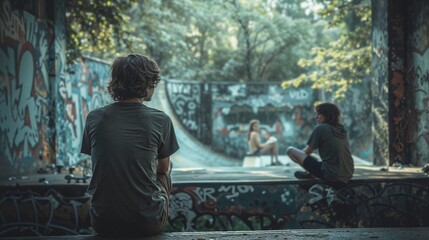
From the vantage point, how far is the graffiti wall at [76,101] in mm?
10664

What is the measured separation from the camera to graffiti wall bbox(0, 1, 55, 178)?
7.81 meters

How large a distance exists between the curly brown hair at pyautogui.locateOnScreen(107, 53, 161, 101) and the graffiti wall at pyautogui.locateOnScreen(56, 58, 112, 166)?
7.24 metres

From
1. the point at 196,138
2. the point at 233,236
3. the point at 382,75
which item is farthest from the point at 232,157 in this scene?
the point at 233,236

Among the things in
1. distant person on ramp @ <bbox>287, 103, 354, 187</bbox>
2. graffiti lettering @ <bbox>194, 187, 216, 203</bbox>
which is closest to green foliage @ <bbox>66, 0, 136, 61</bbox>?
graffiti lettering @ <bbox>194, 187, 216, 203</bbox>

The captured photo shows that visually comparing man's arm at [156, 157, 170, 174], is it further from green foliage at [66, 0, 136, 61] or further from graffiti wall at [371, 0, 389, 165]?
green foliage at [66, 0, 136, 61]

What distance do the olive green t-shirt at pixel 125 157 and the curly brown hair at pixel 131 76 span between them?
0.09 meters

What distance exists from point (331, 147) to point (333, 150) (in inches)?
1.9

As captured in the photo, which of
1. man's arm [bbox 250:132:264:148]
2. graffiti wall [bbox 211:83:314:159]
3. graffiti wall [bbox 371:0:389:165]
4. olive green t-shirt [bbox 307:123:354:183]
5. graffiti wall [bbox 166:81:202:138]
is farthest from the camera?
graffiti wall [bbox 211:83:314:159]

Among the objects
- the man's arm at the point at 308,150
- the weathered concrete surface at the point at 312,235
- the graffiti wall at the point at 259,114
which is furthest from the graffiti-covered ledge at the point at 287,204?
the graffiti wall at the point at 259,114

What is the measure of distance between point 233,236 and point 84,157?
999 cm

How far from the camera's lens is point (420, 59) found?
8.83 m

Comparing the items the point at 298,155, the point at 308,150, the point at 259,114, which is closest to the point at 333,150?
the point at 308,150

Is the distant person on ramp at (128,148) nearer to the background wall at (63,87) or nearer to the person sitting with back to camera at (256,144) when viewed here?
the background wall at (63,87)

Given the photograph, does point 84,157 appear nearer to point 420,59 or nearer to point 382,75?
point 382,75
